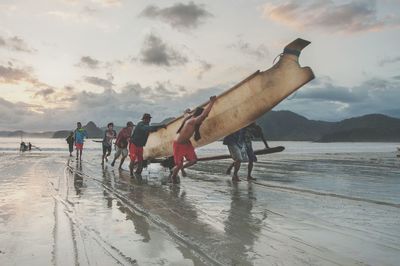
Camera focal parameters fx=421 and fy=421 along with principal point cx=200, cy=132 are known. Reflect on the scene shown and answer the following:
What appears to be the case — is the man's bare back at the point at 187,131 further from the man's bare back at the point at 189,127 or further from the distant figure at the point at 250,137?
the distant figure at the point at 250,137

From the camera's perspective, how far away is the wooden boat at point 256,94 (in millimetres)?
10312

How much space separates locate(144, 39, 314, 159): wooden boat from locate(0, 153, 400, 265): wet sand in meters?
2.26

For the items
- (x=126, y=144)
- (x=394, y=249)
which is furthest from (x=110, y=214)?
(x=126, y=144)

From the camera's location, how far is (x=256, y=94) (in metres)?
10.7

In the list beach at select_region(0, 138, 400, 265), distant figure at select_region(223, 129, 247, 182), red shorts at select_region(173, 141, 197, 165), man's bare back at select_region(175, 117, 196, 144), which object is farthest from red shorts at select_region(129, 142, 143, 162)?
beach at select_region(0, 138, 400, 265)

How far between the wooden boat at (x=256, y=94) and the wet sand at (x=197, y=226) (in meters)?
2.26

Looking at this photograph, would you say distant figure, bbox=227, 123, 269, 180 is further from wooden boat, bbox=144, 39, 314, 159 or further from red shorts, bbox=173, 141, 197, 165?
red shorts, bbox=173, 141, 197, 165

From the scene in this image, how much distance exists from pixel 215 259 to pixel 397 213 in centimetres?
385

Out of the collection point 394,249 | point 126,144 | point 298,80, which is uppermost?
point 298,80

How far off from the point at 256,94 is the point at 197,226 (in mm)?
5994

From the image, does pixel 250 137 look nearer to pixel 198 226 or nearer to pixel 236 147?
pixel 236 147

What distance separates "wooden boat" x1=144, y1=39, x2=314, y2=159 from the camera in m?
10.3

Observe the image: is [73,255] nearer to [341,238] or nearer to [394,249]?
[341,238]

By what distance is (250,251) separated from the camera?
416 centimetres
